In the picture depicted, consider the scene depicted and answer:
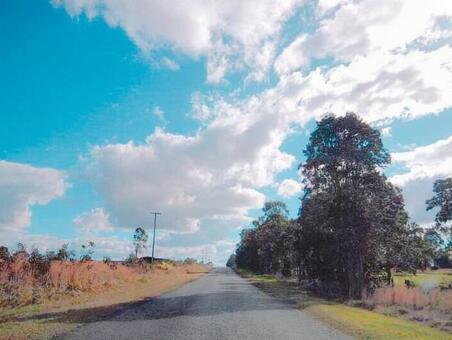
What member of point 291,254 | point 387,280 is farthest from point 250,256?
point 387,280

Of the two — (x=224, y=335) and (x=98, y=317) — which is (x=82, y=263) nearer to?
(x=98, y=317)

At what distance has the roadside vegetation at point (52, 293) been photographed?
1491 cm

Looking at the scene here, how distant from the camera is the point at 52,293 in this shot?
24.6 meters

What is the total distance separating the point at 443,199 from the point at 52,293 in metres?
33.9

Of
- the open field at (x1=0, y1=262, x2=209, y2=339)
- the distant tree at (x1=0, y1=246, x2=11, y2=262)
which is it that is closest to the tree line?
the open field at (x1=0, y1=262, x2=209, y2=339)

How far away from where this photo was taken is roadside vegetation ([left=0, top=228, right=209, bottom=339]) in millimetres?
14906

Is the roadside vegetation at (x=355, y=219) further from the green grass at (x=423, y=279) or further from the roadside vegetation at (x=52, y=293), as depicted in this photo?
the green grass at (x=423, y=279)

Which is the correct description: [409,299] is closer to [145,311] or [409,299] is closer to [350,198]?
[350,198]

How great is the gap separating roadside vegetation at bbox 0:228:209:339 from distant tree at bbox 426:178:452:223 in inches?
1101

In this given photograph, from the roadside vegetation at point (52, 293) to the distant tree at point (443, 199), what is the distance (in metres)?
28.0

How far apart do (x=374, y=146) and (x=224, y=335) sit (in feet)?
71.0

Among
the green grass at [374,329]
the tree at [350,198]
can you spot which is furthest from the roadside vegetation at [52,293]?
the tree at [350,198]

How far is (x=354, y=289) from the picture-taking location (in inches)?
1261

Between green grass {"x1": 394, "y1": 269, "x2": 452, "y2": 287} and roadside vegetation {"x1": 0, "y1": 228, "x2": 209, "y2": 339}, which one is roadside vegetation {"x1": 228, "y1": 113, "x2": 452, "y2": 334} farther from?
green grass {"x1": 394, "y1": 269, "x2": 452, "y2": 287}
